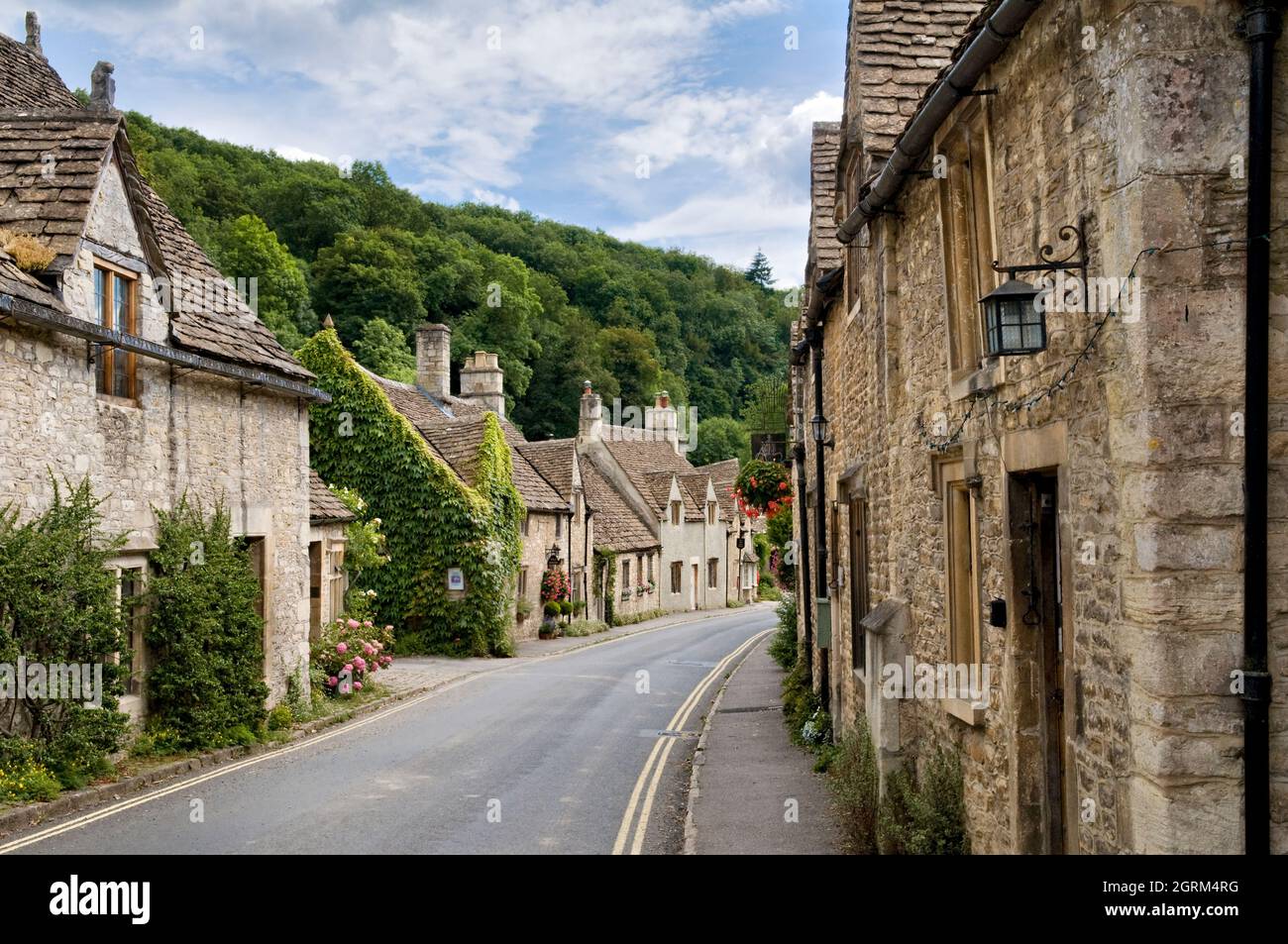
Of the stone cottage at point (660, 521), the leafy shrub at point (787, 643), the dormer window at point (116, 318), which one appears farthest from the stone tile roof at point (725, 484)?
the dormer window at point (116, 318)

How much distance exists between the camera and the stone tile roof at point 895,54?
10.8 metres

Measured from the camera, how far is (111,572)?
12.6m

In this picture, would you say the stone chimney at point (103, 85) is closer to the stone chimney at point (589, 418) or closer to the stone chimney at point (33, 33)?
the stone chimney at point (33, 33)

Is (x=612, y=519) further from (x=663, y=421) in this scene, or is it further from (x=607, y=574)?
(x=663, y=421)

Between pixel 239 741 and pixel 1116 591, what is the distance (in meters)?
12.6

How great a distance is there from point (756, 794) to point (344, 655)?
10.3 m

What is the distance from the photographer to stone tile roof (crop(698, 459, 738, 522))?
57.1m

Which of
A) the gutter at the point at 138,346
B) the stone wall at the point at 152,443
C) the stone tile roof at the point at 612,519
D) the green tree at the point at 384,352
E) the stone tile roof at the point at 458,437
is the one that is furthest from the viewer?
the green tree at the point at 384,352

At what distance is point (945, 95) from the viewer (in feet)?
24.1

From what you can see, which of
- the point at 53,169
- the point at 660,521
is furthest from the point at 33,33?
the point at 660,521

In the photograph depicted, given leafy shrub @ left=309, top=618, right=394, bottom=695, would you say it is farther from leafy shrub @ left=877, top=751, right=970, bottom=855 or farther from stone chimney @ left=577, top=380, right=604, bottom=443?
stone chimney @ left=577, top=380, right=604, bottom=443

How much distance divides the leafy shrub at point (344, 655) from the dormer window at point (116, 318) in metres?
7.08

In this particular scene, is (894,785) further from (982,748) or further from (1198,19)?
(1198,19)

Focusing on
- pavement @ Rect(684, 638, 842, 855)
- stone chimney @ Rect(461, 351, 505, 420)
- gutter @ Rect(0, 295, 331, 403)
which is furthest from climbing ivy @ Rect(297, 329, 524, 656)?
stone chimney @ Rect(461, 351, 505, 420)
